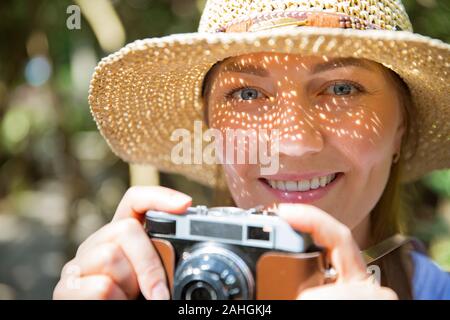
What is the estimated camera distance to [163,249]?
0.63m

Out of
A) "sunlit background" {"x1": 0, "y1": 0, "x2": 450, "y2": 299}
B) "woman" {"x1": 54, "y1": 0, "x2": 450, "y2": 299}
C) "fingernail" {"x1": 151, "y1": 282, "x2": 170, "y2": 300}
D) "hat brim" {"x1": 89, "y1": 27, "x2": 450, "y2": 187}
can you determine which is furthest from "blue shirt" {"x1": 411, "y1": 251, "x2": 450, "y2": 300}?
"sunlit background" {"x1": 0, "y1": 0, "x2": 450, "y2": 299}

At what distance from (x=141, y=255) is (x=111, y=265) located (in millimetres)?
37

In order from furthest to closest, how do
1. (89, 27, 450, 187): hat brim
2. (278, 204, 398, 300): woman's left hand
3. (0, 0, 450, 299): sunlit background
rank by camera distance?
(0, 0, 450, 299): sunlit background, (89, 27, 450, 187): hat brim, (278, 204, 398, 300): woman's left hand

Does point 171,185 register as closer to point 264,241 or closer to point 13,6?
point 13,6

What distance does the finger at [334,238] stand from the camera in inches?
21.9

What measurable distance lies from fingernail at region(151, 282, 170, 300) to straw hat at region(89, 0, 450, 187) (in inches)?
12.4

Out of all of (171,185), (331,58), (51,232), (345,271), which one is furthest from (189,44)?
(51,232)

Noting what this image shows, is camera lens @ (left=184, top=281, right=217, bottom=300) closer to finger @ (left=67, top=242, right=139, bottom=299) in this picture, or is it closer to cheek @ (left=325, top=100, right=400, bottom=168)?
finger @ (left=67, top=242, right=139, bottom=299)

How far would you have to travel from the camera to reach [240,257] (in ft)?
1.94

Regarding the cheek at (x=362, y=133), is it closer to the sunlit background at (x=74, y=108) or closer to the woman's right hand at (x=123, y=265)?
the woman's right hand at (x=123, y=265)

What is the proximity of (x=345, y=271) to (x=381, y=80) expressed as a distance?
36 cm

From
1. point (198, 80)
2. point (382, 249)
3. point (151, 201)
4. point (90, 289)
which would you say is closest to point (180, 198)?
point (151, 201)

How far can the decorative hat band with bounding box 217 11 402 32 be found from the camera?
72 cm

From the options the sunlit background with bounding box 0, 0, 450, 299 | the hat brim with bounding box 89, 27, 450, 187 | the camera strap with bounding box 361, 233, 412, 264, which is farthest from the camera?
the sunlit background with bounding box 0, 0, 450, 299
